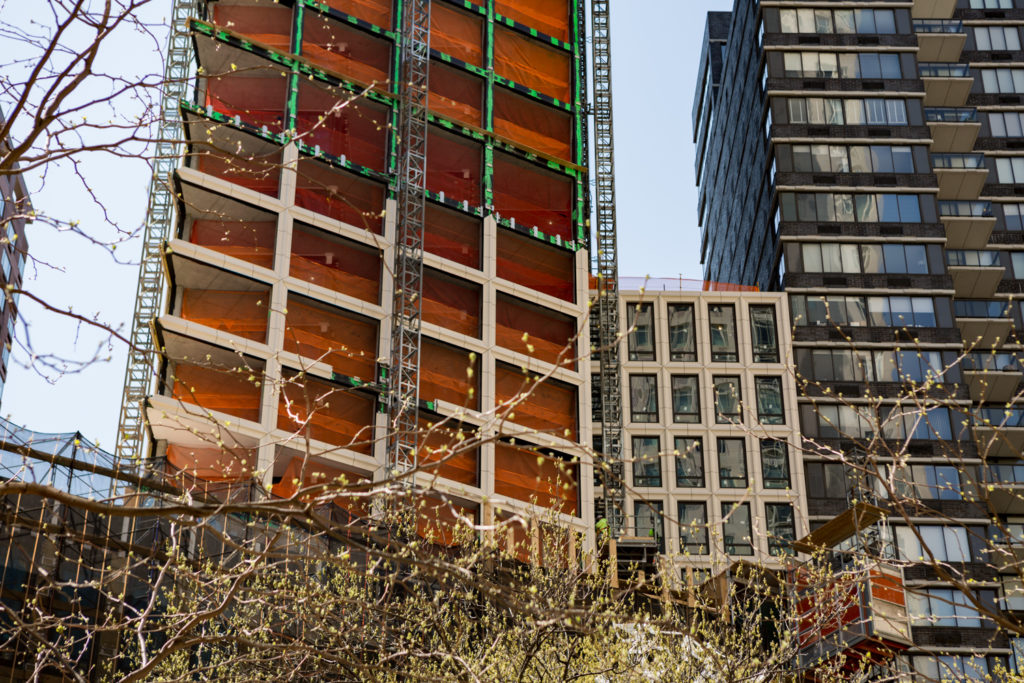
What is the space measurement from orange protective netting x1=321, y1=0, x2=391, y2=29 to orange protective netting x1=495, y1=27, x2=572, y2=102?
6890 millimetres

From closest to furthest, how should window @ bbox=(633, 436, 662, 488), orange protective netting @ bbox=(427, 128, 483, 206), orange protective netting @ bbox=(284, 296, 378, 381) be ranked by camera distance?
orange protective netting @ bbox=(284, 296, 378, 381), orange protective netting @ bbox=(427, 128, 483, 206), window @ bbox=(633, 436, 662, 488)

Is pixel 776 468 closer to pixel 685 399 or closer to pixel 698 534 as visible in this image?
pixel 698 534

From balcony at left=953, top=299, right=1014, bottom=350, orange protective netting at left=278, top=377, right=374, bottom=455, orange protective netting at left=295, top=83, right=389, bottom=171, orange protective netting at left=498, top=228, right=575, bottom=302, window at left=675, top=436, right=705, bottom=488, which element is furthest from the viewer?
balcony at left=953, top=299, right=1014, bottom=350

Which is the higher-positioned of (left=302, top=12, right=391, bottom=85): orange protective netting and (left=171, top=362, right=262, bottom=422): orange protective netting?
(left=302, top=12, right=391, bottom=85): orange protective netting

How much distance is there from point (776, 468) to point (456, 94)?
101 feet

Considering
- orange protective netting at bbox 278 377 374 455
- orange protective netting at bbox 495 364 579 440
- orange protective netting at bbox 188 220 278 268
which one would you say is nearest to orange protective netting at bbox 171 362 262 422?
orange protective netting at bbox 278 377 374 455

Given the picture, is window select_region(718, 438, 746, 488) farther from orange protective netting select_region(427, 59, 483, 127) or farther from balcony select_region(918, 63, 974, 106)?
balcony select_region(918, 63, 974, 106)

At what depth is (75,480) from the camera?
37812 millimetres

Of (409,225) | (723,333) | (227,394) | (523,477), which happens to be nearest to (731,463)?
(723,333)

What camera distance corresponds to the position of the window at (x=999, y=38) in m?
97.4

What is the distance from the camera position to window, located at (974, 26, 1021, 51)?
97.4 metres

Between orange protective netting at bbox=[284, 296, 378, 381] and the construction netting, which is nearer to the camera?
the construction netting

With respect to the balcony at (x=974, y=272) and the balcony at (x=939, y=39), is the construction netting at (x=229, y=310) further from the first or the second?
the balcony at (x=939, y=39)

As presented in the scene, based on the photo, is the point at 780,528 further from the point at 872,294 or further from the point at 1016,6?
the point at 1016,6
